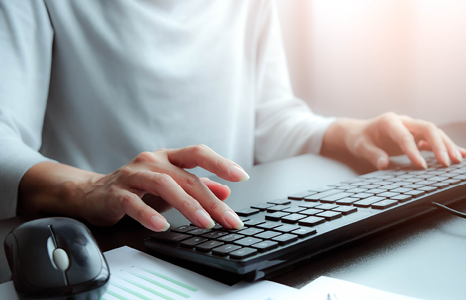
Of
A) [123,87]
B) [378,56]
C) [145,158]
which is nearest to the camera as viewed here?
[145,158]

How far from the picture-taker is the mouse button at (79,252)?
234 millimetres

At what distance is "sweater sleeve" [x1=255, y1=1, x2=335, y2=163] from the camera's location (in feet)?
3.34

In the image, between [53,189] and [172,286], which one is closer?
[172,286]

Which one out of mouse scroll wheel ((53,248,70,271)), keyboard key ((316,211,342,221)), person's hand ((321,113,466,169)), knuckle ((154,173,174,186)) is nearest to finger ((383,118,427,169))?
person's hand ((321,113,466,169))

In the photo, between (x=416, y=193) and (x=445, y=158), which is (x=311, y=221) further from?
(x=445, y=158)

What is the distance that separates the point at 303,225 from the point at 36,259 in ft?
0.70

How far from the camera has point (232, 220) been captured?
33cm

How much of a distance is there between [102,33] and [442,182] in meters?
0.75

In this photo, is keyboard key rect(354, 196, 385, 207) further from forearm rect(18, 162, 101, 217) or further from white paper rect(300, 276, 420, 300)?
forearm rect(18, 162, 101, 217)

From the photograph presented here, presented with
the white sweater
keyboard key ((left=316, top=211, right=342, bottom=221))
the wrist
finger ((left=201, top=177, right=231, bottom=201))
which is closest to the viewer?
keyboard key ((left=316, top=211, right=342, bottom=221))

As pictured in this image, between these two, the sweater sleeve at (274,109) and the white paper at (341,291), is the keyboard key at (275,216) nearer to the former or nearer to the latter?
the white paper at (341,291)

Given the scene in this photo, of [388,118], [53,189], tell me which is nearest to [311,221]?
[53,189]

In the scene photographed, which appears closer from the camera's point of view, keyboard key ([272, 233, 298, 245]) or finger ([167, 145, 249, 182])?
keyboard key ([272, 233, 298, 245])

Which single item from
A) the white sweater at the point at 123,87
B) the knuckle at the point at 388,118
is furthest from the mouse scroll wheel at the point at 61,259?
the knuckle at the point at 388,118
